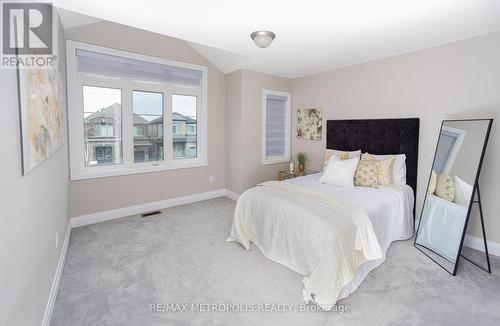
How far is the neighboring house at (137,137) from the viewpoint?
3.59m

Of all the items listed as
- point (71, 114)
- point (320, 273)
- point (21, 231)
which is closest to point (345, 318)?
point (320, 273)

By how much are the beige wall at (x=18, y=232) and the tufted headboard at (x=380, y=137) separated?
12.4 ft

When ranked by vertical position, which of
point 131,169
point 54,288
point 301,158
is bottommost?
point 54,288

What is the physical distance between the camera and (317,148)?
4.64 m

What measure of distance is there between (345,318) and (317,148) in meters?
3.19

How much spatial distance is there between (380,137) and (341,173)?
95 cm

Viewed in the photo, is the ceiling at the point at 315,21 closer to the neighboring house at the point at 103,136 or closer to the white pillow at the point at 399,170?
the neighboring house at the point at 103,136

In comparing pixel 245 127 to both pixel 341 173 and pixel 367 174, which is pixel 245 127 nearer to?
pixel 341 173

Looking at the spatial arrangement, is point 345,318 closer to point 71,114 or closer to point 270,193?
point 270,193

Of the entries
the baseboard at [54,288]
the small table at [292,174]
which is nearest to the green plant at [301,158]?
the small table at [292,174]

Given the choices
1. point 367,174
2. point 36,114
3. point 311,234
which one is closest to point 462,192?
point 367,174

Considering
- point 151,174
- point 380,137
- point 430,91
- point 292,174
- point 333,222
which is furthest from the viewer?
point 292,174

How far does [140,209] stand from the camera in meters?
3.99

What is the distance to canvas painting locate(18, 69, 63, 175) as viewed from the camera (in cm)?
134
